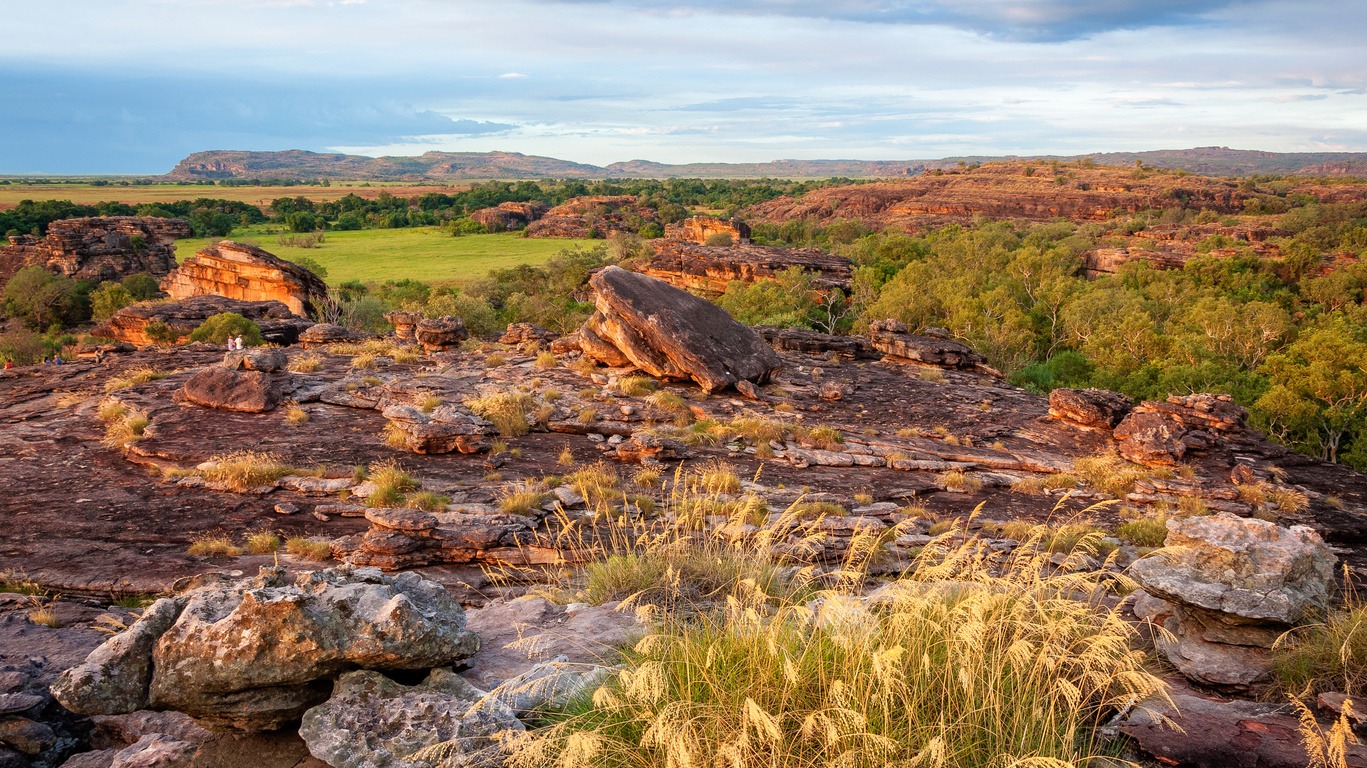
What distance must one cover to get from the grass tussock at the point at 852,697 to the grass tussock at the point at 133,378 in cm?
1571

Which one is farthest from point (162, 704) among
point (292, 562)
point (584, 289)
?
point (584, 289)

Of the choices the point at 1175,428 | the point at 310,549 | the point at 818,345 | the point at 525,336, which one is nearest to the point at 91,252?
the point at 525,336

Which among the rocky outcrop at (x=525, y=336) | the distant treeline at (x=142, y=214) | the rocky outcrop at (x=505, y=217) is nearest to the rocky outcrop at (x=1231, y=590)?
the rocky outcrop at (x=525, y=336)

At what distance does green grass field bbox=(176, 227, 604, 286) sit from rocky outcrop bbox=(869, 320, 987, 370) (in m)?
44.8

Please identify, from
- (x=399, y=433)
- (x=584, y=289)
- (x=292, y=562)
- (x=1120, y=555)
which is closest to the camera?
(x=292, y=562)

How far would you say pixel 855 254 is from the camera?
197 ft

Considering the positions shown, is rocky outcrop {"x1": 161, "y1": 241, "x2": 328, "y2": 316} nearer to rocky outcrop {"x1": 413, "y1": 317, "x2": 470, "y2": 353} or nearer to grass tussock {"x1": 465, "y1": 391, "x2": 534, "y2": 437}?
rocky outcrop {"x1": 413, "y1": 317, "x2": 470, "y2": 353}

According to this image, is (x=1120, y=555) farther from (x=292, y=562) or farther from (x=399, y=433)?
(x=399, y=433)

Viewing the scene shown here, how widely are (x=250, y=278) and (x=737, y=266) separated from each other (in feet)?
96.8

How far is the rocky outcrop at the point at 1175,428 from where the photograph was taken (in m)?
13.5

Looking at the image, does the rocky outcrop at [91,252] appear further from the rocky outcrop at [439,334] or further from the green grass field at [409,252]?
the rocky outcrop at [439,334]

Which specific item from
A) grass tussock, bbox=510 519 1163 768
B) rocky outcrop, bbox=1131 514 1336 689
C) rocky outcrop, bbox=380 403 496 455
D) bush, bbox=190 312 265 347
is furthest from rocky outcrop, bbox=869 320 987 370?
bush, bbox=190 312 265 347

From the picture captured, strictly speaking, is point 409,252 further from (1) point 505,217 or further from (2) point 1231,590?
(2) point 1231,590

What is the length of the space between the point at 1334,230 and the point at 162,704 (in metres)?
93.0
